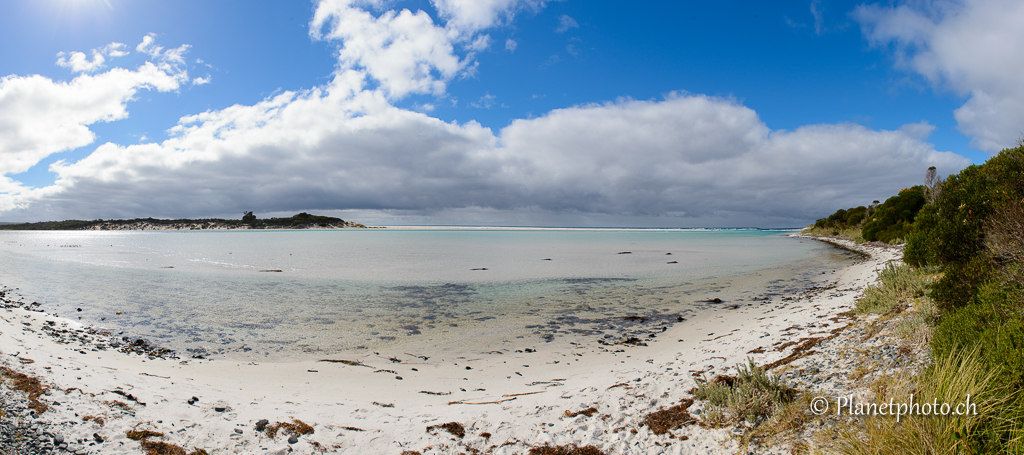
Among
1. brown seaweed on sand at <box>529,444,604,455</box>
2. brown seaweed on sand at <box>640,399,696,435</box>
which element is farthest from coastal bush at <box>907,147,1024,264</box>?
brown seaweed on sand at <box>529,444,604,455</box>

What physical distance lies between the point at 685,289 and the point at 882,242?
103 feet

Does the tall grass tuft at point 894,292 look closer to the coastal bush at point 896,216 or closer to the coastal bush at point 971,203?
the coastal bush at point 971,203

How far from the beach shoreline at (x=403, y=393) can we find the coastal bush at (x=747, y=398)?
0.33m

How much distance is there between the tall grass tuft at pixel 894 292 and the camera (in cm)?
841

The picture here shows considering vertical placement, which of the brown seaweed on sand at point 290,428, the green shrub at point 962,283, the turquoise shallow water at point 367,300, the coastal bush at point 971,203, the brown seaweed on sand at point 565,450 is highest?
the coastal bush at point 971,203

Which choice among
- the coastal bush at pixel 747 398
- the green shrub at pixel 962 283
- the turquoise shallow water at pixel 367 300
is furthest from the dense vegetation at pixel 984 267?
Result: the turquoise shallow water at pixel 367 300

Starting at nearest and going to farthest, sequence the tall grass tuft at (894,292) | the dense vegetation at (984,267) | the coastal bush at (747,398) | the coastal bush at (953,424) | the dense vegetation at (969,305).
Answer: the coastal bush at (953,424) → the dense vegetation at (969,305) → the dense vegetation at (984,267) → the coastal bush at (747,398) → the tall grass tuft at (894,292)

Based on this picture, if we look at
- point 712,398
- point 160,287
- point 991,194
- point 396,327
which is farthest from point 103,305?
point 991,194

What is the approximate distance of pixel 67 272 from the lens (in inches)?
1014

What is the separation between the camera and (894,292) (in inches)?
350

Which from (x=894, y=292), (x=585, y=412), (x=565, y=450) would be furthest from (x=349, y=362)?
(x=894, y=292)

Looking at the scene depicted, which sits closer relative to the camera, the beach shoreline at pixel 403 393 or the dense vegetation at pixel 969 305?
the dense vegetation at pixel 969 305

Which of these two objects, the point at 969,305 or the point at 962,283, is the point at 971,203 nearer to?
the point at 962,283

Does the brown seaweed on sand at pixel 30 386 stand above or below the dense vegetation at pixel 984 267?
below
